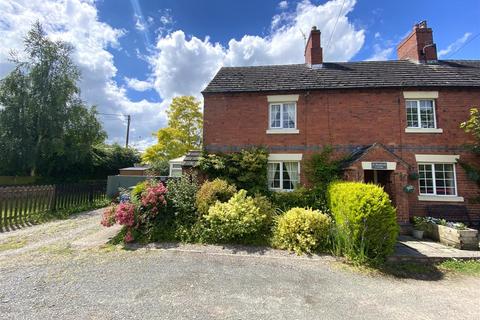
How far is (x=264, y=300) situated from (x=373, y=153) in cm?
809

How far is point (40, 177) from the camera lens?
19.5 m

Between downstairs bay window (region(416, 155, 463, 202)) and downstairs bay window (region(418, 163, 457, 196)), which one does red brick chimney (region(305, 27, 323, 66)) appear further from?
downstairs bay window (region(418, 163, 457, 196))

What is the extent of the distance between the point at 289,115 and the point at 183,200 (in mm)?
7046

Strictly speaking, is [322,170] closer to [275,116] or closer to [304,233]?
[275,116]

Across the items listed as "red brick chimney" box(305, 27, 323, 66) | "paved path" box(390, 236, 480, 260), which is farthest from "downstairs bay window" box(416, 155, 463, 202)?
"red brick chimney" box(305, 27, 323, 66)

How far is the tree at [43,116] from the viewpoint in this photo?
18641mm

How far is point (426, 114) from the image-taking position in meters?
11.1

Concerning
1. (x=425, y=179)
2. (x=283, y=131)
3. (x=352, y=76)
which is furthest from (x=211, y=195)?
(x=425, y=179)

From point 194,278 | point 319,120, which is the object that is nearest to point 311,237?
point 194,278

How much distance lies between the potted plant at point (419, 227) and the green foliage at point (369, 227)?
11.3 ft

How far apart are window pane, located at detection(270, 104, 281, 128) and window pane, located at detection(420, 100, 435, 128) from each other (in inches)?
273

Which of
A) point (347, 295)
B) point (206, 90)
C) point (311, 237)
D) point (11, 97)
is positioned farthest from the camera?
point (11, 97)

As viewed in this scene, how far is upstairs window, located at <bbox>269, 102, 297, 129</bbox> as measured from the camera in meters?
11.9

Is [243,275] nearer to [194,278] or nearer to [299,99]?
[194,278]
